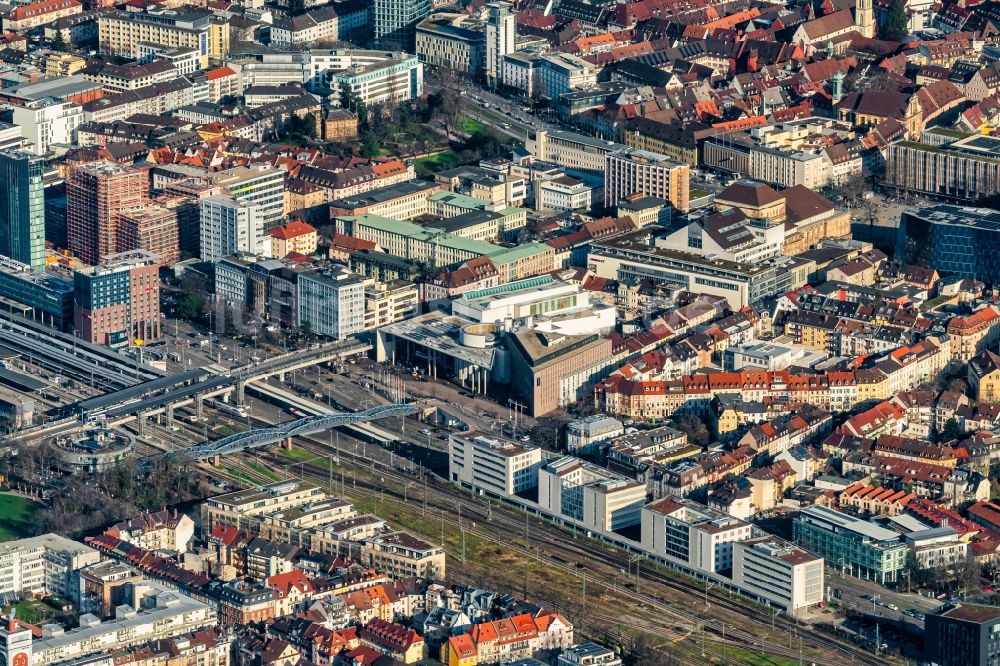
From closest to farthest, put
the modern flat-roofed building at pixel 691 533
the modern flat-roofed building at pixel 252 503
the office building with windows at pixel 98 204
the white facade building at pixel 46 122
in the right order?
the modern flat-roofed building at pixel 691 533 < the modern flat-roofed building at pixel 252 503 < the office building with windows at pixel 98 204 < the white facade building at pixel 46 122

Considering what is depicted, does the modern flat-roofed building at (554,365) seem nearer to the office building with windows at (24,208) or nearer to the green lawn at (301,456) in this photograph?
the green lawn at (301,456)

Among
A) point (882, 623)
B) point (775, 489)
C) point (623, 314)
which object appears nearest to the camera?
point (882, 623)

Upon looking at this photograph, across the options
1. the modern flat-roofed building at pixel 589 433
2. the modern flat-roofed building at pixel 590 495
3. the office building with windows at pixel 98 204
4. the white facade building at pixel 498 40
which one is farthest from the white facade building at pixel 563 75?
the modern flat-roofed building at pixel 590 495

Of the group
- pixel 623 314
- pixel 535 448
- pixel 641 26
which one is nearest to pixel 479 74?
pixel 641 26

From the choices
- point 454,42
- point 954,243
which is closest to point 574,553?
point 954,243

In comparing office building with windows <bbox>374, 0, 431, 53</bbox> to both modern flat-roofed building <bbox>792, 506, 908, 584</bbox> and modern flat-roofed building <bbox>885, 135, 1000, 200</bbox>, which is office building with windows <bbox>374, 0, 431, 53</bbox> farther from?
modern flat-roofed building <bbox>792, 506, 908, 584</bbox>

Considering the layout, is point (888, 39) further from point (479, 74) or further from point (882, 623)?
point (882, 623)

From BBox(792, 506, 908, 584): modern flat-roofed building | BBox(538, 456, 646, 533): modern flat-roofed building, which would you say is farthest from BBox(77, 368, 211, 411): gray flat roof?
BBox(792, 506, 908, 584): modern flat-roofed building
